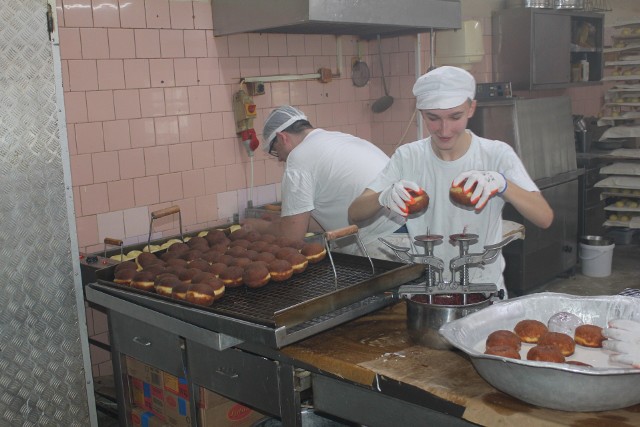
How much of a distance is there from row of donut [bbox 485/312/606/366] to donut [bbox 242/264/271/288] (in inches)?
40.9

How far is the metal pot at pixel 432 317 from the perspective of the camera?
2.06 meters

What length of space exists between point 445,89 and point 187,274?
4.25 ft

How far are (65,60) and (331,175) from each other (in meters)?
1.65

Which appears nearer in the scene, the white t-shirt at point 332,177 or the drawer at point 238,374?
the drawer at point 238,374

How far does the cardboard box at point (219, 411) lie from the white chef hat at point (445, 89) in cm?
149

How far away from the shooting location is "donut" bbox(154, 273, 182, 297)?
2698 millimetres

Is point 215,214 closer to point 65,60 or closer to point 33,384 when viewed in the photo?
point 65,60

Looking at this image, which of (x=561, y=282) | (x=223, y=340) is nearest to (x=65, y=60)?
(x=223, y=340)

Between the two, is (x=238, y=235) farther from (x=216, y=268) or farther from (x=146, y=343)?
(x=146, y=343)

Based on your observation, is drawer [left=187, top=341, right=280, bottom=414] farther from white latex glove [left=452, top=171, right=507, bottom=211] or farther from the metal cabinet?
the metal cabinet

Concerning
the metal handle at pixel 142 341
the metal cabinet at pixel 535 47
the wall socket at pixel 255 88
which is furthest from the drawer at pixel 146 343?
the metal cabinet at pixel 535 47

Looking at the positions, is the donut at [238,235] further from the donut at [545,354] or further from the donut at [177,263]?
the donut at [545,354]

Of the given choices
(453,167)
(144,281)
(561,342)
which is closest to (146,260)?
(144,281)

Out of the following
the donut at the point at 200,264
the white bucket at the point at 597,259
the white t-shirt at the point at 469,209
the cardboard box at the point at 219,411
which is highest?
the white t-shirt at the point at 469,209
